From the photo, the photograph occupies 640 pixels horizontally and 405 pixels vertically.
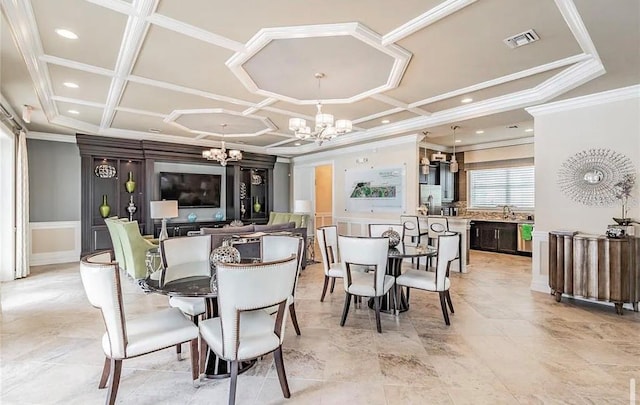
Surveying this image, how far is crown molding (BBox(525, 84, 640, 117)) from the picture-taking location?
3.87 metres

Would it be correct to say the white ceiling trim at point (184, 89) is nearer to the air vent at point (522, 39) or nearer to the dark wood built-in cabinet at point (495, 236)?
the air vent at point (522, 39)

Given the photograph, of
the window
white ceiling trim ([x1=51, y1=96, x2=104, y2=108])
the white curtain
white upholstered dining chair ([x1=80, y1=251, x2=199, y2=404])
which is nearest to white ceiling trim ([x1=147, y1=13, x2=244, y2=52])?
white upholstered dining chair ([x1=80, y1=251, x2=199, y2=404])

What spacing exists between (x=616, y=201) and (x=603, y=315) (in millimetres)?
1436

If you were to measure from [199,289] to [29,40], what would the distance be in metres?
2.74

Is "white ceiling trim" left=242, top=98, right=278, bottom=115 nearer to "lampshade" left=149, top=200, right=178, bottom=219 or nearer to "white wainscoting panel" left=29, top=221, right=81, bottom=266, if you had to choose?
"lampshade" left=149, top=200, right=178, bottom=219

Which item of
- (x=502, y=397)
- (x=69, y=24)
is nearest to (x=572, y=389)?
(x=502, y=397)

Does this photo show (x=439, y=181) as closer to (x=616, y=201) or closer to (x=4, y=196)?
(x=616, y=201)

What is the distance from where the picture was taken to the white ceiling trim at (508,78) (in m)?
3.29

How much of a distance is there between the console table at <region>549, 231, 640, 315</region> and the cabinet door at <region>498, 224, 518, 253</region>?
349cm

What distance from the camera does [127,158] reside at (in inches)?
291

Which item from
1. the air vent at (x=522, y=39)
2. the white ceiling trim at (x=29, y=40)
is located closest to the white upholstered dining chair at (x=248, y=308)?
the white ceiling trim at (x=29, y=40)

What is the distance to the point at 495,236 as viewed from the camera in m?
7.86

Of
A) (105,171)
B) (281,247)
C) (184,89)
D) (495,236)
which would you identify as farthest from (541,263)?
(105,171)

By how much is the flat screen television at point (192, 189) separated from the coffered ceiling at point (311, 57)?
252 centimetres
